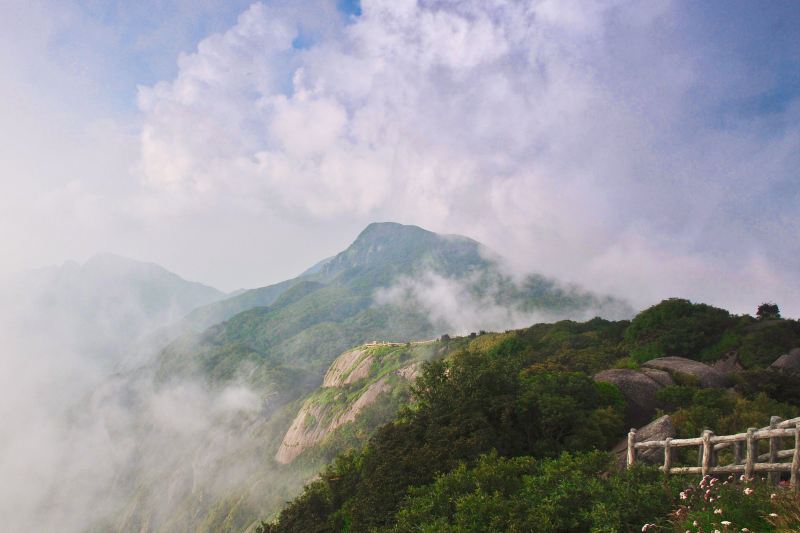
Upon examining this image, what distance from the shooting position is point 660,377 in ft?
92.0

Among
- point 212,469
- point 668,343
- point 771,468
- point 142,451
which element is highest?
point 668,343

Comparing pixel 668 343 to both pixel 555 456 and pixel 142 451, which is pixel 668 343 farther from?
pixel 142 451

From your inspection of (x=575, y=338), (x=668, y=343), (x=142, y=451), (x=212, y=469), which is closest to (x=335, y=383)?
(x=212, y=469)

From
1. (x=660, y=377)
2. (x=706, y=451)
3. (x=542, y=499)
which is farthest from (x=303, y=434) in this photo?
(x=706, y=451)

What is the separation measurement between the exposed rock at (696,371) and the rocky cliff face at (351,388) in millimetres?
39540

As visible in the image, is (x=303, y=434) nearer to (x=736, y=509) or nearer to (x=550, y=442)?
(x=550, y=442)

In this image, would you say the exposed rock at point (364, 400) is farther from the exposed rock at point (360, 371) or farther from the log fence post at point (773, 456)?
the log fence post at point (773, 456)

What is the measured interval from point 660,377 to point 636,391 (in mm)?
3125

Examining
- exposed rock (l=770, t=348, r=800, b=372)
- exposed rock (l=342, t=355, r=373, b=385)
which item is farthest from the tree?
exposed rock (l=342, t=355, r=373, b=385)

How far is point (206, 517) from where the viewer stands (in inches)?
3846

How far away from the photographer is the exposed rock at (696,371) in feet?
93.3

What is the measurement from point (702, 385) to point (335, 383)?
258 feet

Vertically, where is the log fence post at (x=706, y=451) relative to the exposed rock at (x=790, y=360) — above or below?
below

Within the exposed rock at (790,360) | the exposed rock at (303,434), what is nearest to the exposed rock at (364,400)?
the exposed rock at (303,434)
